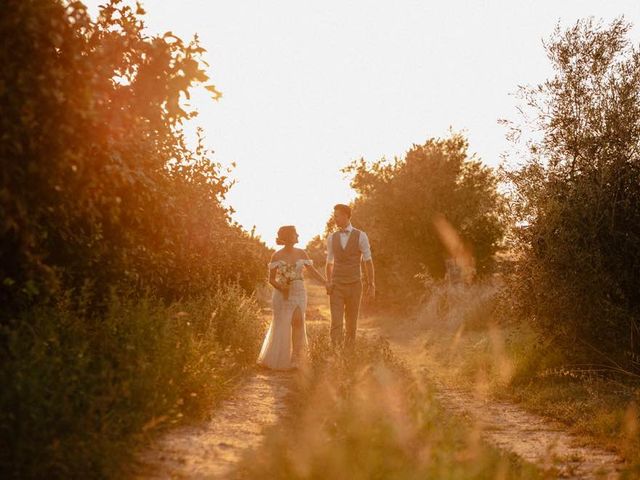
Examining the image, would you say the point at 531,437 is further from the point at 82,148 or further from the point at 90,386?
the point at 82,148

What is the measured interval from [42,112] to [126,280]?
2.61 meters

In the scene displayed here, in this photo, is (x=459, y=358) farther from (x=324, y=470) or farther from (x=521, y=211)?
(x=324, y=470)

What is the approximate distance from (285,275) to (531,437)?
548 centimetres

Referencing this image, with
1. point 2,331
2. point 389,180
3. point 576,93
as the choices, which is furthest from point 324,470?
point 389,180

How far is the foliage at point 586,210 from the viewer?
948 centimetres

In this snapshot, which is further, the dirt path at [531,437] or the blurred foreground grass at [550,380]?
the blurred foreground grass at [550,380]

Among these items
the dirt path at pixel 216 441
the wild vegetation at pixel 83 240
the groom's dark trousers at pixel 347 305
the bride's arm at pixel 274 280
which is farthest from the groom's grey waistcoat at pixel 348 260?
the wild vegetation at pixel 83 240

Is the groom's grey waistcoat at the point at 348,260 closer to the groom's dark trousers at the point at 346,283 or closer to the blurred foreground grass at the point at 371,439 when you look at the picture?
the groom's dark trousers at the point at 346,283

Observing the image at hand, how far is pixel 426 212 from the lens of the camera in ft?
88.6

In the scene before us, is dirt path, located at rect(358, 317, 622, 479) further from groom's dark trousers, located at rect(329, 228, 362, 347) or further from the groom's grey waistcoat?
the groom's grey waistcoat

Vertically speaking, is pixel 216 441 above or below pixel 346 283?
below

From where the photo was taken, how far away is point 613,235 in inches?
375

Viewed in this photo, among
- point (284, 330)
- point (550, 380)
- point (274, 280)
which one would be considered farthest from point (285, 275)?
point (550, 380)

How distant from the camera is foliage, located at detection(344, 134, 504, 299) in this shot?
27.0m
